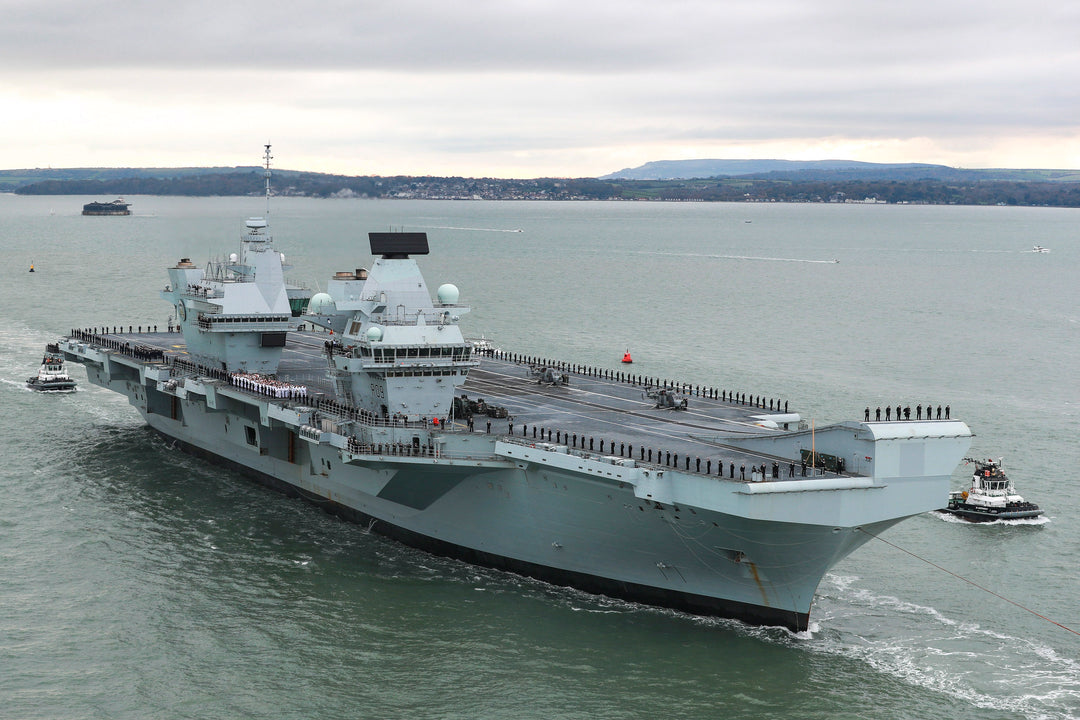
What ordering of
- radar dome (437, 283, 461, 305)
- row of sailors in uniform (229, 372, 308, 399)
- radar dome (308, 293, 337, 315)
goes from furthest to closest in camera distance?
1. row of sailors in uniform (229, 372, 308, 399)
2. radar dome (308, 293, 337, 315)
3. radar dome (437, 283, 461, 305)

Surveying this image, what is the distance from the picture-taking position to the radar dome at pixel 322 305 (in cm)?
3671

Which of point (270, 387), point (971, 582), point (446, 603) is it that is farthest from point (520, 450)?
point (971, 582)

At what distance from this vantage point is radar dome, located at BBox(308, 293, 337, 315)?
120 feet

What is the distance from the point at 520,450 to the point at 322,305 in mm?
10781

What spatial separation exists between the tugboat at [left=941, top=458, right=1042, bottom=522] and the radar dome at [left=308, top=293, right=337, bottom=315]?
20.8 meters

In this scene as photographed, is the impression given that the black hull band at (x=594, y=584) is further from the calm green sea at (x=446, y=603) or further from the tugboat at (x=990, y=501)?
the tugboat at (x=990, y=501)

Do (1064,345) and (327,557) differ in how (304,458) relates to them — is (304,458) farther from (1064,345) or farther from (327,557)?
(1064,345)

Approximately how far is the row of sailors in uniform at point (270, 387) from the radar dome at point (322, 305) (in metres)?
2.77

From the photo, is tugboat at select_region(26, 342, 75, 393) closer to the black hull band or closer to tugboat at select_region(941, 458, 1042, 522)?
the black hull band

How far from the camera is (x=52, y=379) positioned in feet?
183

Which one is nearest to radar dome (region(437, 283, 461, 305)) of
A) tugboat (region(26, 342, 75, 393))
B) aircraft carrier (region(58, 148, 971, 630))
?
aircraft carrier (region(58, 148, 971, 630))

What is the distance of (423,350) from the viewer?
33.4 metres

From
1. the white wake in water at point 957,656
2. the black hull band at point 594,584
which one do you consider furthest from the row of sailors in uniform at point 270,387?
the white wake in water at point 957,656

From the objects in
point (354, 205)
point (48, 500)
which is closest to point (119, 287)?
point (354, 205)
